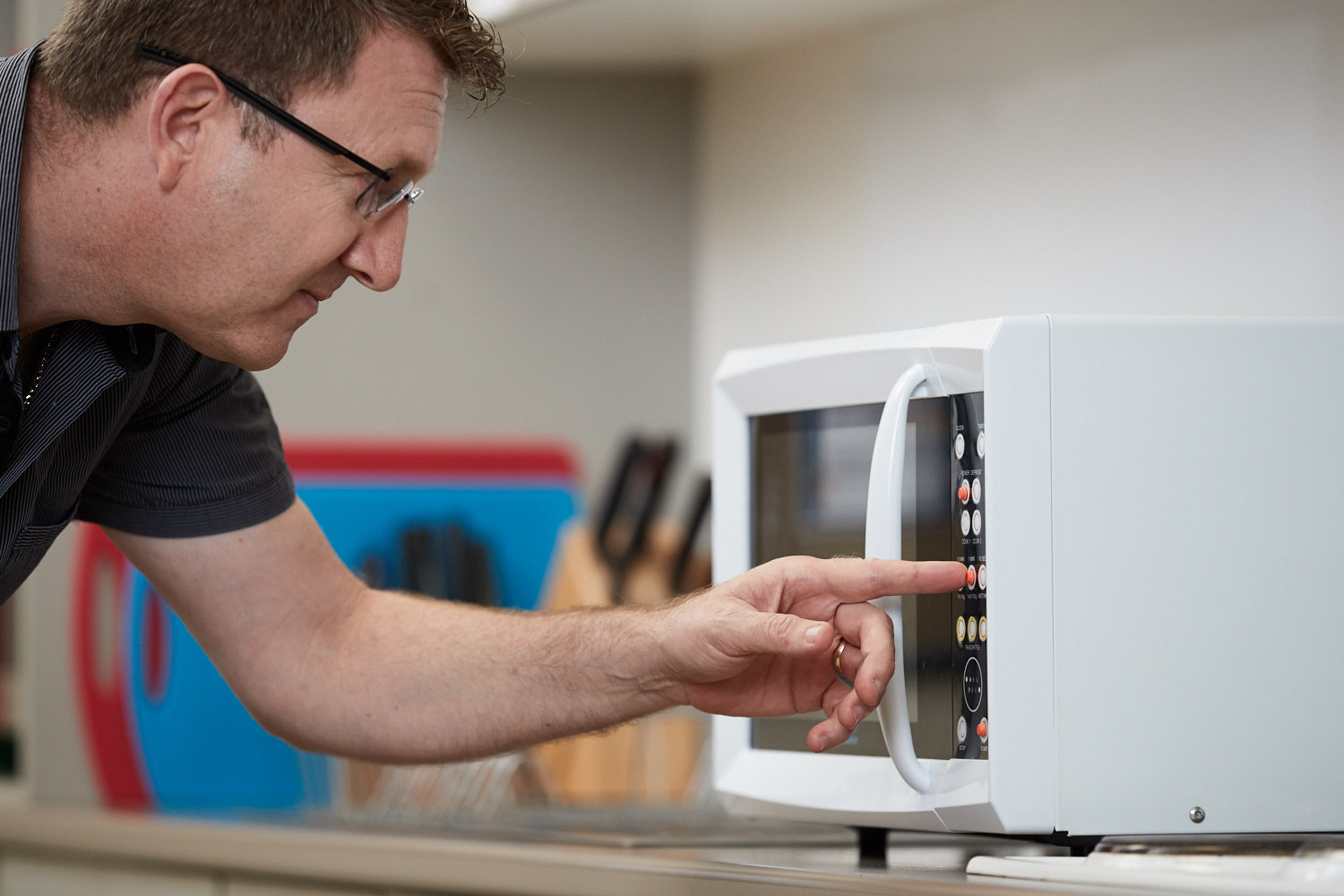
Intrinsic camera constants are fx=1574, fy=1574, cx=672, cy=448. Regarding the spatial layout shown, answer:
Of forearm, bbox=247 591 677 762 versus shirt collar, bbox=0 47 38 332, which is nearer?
shirt collar, bbox=0 47 38 332

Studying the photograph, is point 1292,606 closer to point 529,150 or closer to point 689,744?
point 689,744

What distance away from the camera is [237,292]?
0.97m

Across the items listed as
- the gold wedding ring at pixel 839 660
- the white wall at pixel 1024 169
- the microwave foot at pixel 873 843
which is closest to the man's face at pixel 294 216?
the gold wedding ring at pixel 839 660

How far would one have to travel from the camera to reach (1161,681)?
3.07 ft

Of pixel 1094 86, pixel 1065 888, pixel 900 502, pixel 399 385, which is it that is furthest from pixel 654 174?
pixel 1065 888

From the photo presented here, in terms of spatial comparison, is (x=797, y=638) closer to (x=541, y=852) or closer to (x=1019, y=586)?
(x=1019, y=586)

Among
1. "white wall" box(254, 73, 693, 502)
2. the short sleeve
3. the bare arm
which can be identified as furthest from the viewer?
"white wall" box(254, 73, 693, 502)

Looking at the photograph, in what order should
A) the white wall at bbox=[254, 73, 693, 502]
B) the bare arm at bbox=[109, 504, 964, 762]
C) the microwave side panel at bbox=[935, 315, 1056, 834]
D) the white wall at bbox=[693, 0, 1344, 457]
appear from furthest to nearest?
the white wall at bbox=[254, 73, 693, 502] → the white wall at bbox=[693, 0, 1344, 457] → the bare arm at bbox=[109, 504, 964, 762] → the microwave side panel at bbox=[935, 315, 1056, 834]

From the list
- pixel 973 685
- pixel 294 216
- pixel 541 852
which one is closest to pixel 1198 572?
pixel 973 685

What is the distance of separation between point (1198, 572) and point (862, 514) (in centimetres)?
26

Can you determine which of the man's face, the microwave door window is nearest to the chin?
the man's face

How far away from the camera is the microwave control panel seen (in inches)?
37.0

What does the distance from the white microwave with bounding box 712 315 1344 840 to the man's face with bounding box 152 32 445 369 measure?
13.9 inches

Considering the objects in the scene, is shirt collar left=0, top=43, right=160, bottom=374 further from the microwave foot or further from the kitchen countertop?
the microwave foot
